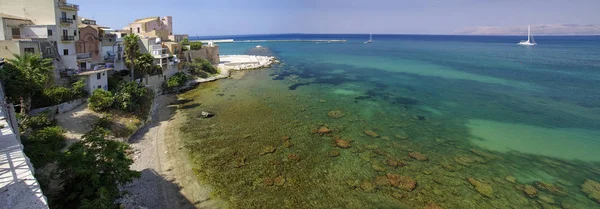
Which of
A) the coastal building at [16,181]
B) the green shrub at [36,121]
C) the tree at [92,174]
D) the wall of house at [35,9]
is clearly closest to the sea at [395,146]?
the tree at [92,174]

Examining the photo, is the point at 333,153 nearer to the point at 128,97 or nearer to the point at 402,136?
the point at 402,136

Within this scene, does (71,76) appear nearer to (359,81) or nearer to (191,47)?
(191,47)

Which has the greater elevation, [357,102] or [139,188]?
[357,102]

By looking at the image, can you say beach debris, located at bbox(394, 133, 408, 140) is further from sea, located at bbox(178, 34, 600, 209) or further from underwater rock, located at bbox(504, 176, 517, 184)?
underwater rock, located at bbox(504, 176, 517, 184)

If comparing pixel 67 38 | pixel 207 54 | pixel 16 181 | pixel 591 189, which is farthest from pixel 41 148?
pixel 207 54

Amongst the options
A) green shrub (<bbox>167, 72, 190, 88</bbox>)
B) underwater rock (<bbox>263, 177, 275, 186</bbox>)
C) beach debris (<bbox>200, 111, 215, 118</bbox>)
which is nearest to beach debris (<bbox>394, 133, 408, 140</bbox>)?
underwater rock (<bbox>263, 177, 275, 186</bbox>)

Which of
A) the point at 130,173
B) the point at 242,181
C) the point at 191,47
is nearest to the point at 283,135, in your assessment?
the point at 242,181

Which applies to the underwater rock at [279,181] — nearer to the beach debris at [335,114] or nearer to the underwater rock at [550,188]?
the beach debris at [335,114]
